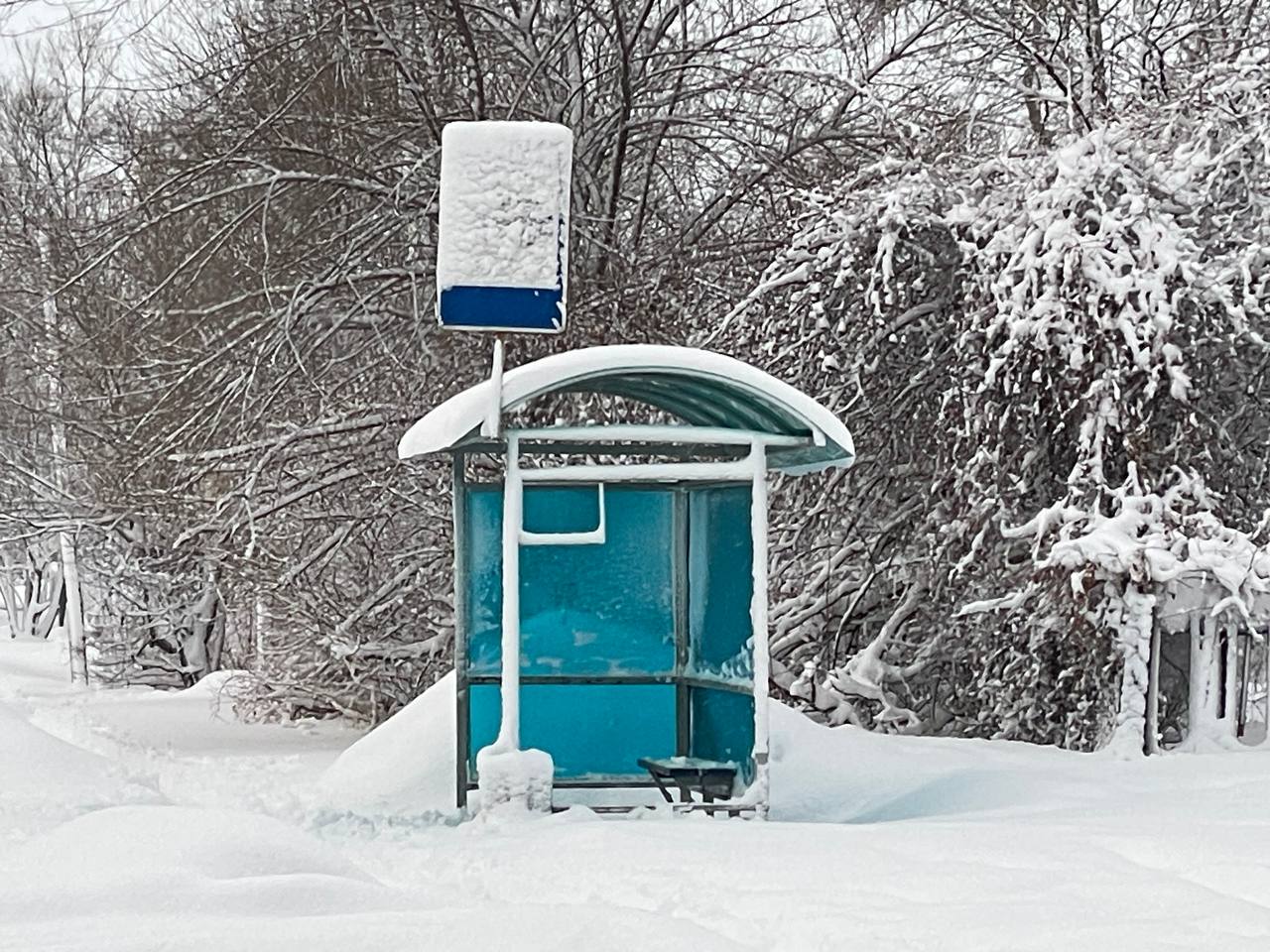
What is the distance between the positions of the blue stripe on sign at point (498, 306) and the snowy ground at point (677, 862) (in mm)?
2328

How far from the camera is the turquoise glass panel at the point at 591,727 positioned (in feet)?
30.0

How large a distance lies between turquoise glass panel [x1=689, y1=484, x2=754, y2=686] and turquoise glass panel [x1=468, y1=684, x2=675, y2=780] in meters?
0.42

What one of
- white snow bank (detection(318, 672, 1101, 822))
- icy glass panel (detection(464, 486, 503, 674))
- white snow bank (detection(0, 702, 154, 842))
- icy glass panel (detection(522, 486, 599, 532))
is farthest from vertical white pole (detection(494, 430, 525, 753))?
white snow bank (detection(0, 702, 154, 842))

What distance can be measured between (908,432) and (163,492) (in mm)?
6409

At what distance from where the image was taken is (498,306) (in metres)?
7.58

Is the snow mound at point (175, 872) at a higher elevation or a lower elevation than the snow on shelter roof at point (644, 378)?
lower

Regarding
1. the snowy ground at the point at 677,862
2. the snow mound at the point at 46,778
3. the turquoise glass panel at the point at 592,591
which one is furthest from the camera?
the turquoise glass panel at the point at 592,591

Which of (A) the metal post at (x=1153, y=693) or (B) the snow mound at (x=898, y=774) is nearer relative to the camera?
(B) the snow mound at (x=898, y=774)

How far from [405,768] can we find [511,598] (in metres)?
1.74

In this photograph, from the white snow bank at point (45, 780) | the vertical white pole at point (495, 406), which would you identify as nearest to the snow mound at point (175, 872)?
the white snow bank at point (45, 780)

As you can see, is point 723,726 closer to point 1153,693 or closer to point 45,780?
point 1153,693

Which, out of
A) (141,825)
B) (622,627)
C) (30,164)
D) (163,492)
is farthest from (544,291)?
(30,164)

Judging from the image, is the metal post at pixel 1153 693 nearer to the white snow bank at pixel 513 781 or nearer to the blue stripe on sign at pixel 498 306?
the white snow bank at pixel 513 781

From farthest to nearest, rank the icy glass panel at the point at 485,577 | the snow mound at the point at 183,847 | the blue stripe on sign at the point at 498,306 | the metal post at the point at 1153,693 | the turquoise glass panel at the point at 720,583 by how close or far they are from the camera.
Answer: the metal post at the point at 1153,693, the icy glass panel at the point at 485,577, the turquoise glass panel at the point at 720,583, the blue stripe on sign at the point at 498,306, the snow mound at the point at 183,847
